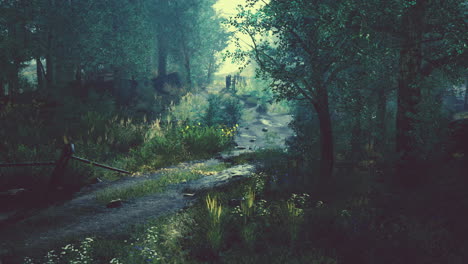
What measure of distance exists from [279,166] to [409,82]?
14.1 ft

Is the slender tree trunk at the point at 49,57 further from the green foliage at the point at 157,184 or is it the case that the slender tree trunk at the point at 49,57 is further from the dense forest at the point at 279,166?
the green foliage at the point at 157,184

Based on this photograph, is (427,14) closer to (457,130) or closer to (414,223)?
(457,130)

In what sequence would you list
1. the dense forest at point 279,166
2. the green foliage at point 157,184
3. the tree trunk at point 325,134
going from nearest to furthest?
the dense forest at point 279,166 < the green foliage at point 157,184 < the tree trunk at point 325,134

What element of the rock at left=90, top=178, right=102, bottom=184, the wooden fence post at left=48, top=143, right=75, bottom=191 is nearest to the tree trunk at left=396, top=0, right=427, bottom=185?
the wooden fence post at left=48, top=143, right=75, bottom=191

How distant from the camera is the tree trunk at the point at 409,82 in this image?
836 centimetres

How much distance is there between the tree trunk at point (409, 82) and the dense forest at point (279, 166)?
4 centimetres

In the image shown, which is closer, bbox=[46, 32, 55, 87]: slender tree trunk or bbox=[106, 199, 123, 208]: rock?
bbox=[106, 199, 123, 208]: rock

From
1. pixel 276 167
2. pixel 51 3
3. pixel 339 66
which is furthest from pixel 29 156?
pixel 51 3

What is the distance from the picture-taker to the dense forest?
488 centimetres

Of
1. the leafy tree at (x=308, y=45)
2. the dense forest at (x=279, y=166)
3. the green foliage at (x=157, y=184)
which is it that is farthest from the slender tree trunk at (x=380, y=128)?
the green foliage at (x=157, y=184)

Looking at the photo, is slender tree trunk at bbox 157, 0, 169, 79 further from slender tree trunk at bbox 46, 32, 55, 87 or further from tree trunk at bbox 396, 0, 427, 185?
tree trunk at bbox 396, 0, 427, 185

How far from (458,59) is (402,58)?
133 cm

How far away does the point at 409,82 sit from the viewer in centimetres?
870

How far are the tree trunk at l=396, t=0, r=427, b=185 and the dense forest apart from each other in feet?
0.12
